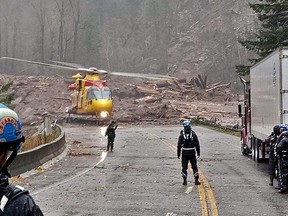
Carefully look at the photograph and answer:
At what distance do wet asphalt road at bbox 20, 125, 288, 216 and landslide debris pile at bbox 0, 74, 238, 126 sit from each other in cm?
2857

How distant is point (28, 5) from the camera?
14462 cm

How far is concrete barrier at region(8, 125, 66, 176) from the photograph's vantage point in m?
17.2

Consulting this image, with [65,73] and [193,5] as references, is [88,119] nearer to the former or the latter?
[65,73]

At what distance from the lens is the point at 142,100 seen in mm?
62844

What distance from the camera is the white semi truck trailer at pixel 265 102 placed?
16266 millimetres

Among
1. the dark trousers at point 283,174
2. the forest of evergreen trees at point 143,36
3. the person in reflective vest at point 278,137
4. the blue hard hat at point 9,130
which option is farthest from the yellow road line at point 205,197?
the forest of evergreen trees at point 143,36

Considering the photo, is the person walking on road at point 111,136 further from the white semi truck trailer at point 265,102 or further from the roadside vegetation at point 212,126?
the roadside vegetation at point 212,126

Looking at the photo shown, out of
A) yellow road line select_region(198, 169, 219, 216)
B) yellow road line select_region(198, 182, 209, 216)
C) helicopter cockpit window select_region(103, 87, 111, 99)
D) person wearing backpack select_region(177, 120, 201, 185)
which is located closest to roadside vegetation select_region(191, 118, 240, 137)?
helicopter cockpit window select_region(103, 87, 111, 99)

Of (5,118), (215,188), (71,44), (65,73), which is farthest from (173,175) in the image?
(71,44)

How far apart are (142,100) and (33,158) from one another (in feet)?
143

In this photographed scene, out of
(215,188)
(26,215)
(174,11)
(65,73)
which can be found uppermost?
(174,11)

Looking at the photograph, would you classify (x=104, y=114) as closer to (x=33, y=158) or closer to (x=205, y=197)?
(x=33, y=158)

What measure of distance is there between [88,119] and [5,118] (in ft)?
156

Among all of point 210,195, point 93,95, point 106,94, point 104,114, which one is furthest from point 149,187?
point 104,114
